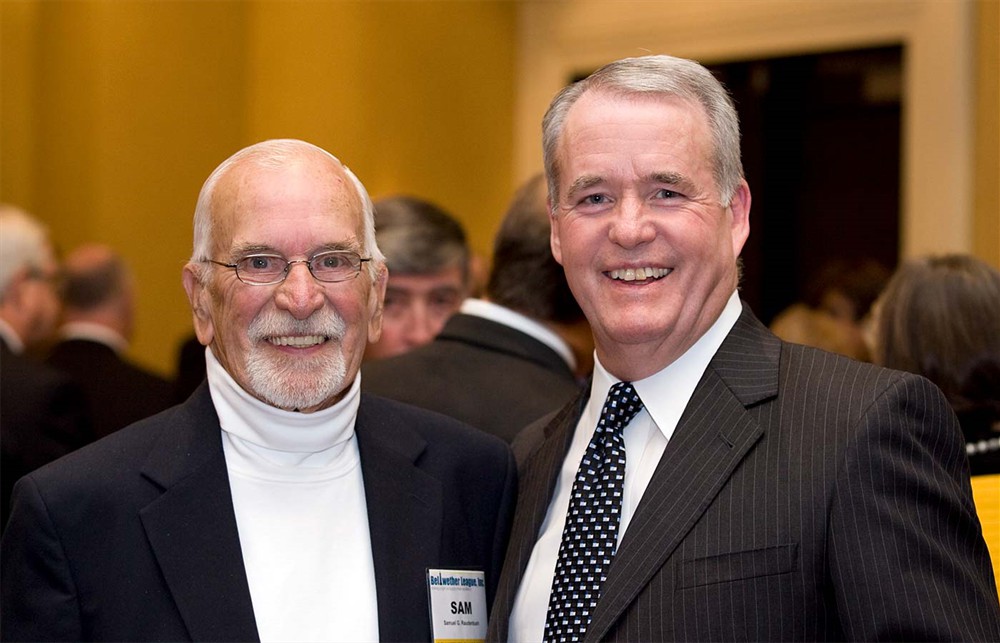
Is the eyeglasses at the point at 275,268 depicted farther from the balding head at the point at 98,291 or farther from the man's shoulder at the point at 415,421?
the balding head at the point at 98,291

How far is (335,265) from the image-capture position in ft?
7.78

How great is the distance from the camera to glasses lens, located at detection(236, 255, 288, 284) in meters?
2.32

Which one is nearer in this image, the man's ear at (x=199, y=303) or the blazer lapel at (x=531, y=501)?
the blazer lapel at (x=531, y=501)

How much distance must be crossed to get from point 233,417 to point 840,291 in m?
4.12

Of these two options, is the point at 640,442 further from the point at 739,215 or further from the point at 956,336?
the point at 956,336

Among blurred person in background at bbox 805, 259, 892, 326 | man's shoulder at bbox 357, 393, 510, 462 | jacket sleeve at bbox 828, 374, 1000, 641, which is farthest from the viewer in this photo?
blurred person in background at bbox 805, 259, 892, 326

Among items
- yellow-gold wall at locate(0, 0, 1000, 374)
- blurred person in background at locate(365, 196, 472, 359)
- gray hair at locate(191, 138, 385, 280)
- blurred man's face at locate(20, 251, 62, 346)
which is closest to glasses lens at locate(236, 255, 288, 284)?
gray hair at locate(191, 138, 385, 280)

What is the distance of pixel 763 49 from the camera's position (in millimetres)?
8148

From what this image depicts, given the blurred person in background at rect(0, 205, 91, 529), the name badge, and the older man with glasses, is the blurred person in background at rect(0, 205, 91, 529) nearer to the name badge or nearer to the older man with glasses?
the older man with glasses

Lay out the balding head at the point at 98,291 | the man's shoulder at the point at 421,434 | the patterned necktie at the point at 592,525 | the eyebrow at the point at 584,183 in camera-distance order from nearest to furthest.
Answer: the patterned necktie at the point at 592,525 → the eyebrow at the point at 584,183 → the man's shoulder at the point at 421,434 → the balding head at the point at 98,291

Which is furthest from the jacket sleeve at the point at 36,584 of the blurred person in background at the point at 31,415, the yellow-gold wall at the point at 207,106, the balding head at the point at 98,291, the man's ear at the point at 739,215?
the yellow-gold wall at the point at 207,106

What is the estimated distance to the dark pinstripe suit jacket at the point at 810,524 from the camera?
182 centimetres

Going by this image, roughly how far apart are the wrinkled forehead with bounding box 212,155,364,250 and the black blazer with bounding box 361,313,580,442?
→ 0.89 m

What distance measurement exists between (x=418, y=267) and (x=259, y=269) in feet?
5.33
